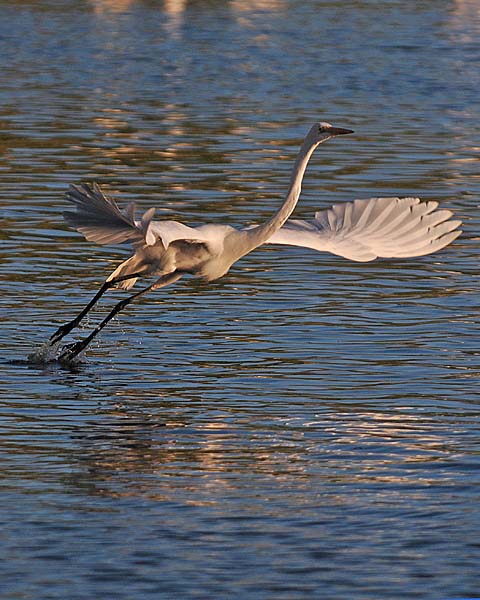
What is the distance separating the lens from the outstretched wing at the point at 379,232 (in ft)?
44.0

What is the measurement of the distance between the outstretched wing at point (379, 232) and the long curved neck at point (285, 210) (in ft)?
0.46

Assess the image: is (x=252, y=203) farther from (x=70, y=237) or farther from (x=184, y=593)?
(x=184, y=593)

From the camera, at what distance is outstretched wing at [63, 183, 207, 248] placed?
1194 cm

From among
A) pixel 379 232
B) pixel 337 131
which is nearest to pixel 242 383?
pixel 379 232

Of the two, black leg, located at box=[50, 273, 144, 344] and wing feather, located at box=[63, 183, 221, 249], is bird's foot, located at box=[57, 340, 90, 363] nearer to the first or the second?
black leg, located at box=[50, 273, 144, 344]

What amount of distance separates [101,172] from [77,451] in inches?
472

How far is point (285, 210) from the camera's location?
13359 millimetres

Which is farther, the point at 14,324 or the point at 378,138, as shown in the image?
the point at 378,138

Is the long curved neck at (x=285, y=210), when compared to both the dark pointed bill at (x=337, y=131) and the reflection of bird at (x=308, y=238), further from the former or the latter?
the dark pointed bill at (x=337, y=131)

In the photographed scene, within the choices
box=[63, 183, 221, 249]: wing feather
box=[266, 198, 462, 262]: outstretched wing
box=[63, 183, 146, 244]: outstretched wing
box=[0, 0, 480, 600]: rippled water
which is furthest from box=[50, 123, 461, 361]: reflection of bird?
box=[0, 0, 480, 600]: rippled water

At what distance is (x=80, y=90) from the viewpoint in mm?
32250

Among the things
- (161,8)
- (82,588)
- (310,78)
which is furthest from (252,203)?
(161,8)

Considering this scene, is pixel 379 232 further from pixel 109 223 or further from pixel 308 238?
pixel 109 223

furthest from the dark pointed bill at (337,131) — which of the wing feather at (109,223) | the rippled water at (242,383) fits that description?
the rippled water at (242,383)
